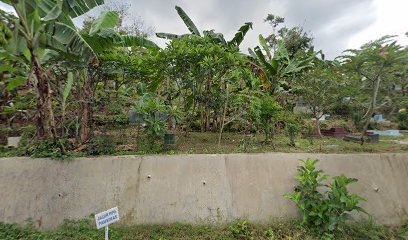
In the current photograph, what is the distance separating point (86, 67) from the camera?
3.70 metres

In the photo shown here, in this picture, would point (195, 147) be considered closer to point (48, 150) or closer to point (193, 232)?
point (193, 232)

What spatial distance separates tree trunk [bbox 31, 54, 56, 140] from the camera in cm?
297

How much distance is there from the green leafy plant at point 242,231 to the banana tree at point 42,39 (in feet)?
10.7

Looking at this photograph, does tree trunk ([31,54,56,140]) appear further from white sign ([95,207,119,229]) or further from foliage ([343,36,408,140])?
foliage ([343,36,408,140])

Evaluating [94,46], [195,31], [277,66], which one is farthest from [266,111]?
[94,46]

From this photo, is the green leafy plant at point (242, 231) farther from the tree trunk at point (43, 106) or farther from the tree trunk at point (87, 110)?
the tree trunk at point (43, 106)

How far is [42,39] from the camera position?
3.11 meters

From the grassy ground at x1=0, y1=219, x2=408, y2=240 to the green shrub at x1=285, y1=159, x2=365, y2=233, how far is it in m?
0.17

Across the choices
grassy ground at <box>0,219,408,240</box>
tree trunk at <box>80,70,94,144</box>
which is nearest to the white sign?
grassy ground at <box>0,219,408,240</box>

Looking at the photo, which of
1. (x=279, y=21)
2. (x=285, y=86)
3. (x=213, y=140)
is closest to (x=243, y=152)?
(x=213, y=140)

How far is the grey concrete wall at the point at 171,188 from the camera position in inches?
120

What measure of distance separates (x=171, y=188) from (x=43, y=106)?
2.49m

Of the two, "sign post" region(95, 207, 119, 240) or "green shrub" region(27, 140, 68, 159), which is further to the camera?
"green shrub" region(27, 140, 68, 159)

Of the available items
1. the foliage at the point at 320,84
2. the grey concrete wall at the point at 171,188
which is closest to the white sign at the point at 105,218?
the grey concrete wall at the point at 171,188
